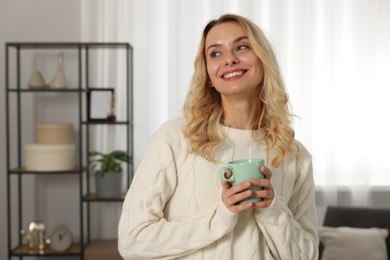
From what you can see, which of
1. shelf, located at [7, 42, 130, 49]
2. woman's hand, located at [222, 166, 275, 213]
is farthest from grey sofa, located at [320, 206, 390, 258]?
woman's hand, located at [222, 166, 275, 213]

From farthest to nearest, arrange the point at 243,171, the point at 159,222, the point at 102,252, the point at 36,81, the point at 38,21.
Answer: the point at 38,21
the point at 36,81
the point at 102,252
the point at 159,222
the point at 243,171

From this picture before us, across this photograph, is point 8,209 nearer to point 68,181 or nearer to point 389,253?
→ point 68,181

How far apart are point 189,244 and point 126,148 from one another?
11.0 ft

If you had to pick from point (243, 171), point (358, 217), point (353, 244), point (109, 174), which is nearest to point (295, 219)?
point (243, 171)

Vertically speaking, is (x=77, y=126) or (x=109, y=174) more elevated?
(x=77, y=126)

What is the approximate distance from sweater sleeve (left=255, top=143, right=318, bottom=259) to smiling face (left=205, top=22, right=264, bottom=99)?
0.24 metres

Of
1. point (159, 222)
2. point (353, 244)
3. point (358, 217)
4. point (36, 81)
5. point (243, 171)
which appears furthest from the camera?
point (36, 81)

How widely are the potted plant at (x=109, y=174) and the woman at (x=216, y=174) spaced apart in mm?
2825

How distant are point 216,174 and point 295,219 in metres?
0.25

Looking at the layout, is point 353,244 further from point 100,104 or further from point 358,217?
point 100,104

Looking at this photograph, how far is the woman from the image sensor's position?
5.32 feet

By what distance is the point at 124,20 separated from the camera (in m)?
4.89

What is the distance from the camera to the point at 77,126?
196 inches

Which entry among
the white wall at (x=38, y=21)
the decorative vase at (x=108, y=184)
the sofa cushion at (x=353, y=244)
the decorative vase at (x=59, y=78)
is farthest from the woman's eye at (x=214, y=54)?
the white wall at (x=38, y=21)
